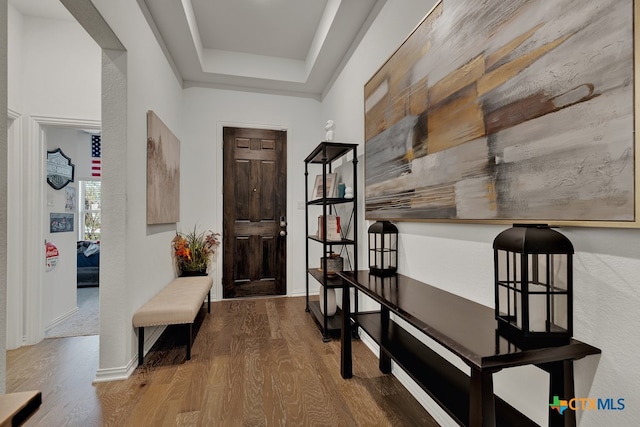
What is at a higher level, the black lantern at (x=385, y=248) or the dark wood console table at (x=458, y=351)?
the black lantern at (x=385, y=248)

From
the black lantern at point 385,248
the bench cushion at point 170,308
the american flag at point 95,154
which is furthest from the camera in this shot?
the american flag at point 95,154

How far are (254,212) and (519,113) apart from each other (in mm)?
3314

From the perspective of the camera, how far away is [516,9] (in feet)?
3.45

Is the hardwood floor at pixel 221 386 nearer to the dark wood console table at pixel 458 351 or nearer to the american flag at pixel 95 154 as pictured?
the dark wood console table at pixel 458 351

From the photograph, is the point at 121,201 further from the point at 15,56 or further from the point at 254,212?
the point at 254,212

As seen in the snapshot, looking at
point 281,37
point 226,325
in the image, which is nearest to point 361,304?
point 226,325

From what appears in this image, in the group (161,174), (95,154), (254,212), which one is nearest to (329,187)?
(254,212)

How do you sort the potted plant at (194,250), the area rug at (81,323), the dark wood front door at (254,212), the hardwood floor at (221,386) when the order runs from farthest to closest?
1. the dark wood front door at (254,212)
2. the potted plant at (194,250)
3. the area rug at (81,323)
4. the hardwood floor at (221,386)

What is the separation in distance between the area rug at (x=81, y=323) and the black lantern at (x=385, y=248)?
2.74 meters

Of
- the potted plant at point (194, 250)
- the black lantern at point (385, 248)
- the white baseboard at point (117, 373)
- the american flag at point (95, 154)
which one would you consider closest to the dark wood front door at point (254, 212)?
the potted plant at point (194, 250)

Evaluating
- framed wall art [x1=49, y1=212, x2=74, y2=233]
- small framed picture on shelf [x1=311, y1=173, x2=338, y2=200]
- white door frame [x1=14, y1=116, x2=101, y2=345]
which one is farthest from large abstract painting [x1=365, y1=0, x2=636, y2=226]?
framed wall art [x1=49, y1=212, x2=74, y2=233]

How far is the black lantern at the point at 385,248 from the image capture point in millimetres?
1909

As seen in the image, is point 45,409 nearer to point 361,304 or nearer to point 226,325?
point 226,325

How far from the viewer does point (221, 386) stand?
1876 mm
